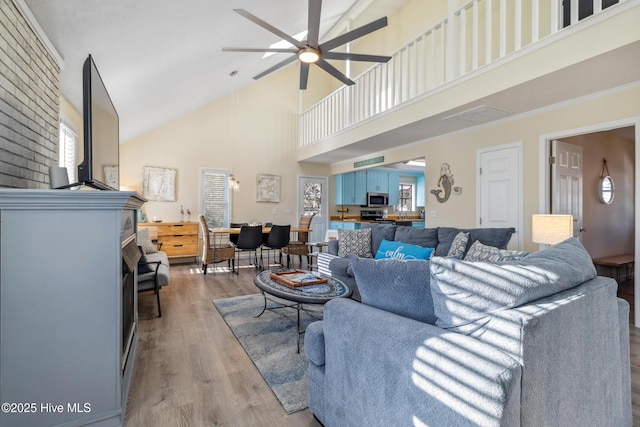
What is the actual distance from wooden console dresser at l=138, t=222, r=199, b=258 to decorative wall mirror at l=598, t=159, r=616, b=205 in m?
7.13

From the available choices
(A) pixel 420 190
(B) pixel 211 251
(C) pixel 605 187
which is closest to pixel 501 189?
(C) pixel 605 187

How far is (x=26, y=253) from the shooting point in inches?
56.6

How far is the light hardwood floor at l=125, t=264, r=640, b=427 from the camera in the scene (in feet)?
5.62

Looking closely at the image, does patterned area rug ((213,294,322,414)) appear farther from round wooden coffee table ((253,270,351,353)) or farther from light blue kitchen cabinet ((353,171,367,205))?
light blue kitchen cabinet ((353,171,367,205))

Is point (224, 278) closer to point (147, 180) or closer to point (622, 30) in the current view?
point (147, 180)

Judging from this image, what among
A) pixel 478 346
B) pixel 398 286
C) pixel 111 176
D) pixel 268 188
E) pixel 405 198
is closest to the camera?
pixel 478 346

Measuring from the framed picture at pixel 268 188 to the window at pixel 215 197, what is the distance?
721 millimetres

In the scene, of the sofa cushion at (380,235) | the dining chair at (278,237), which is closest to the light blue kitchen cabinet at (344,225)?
the dining chair at (278,237)

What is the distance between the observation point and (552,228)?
285 cm

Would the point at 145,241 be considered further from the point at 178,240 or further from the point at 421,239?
the point at 421,239

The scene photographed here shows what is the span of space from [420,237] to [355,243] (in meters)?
0.86

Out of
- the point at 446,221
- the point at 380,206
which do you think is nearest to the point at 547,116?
the point at 446,221

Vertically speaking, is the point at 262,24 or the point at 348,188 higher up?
the point at 262,24

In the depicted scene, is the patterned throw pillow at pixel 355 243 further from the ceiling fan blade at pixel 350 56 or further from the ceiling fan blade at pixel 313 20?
the ceiling fan blade at pixel 313 20
